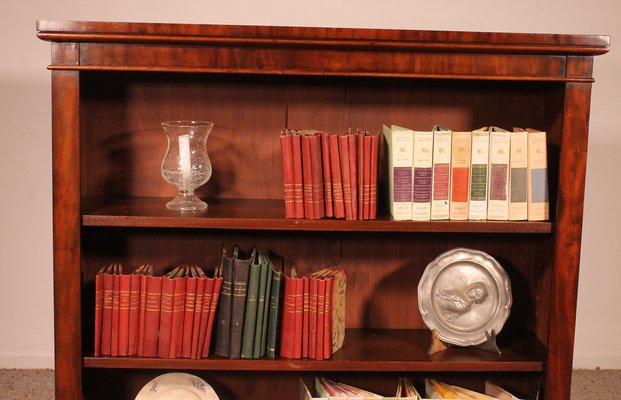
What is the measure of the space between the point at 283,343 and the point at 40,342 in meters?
1.54

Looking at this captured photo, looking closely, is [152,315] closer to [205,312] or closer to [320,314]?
[205,312]

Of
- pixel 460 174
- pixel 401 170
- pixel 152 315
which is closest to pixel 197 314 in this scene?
pixel 152 315

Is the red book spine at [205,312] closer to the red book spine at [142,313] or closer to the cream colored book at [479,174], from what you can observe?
the red book spine at [142,313]

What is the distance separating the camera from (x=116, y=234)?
2291mm

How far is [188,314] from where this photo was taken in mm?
2066

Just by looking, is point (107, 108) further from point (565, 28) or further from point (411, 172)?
point (565, 28)

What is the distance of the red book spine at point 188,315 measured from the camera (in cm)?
206

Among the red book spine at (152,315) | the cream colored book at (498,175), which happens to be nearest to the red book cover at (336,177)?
the cream colored book at (498,175)

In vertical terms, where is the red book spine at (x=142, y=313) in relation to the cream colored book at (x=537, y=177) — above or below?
below

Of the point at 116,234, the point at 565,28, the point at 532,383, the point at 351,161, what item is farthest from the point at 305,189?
the point at 565,28

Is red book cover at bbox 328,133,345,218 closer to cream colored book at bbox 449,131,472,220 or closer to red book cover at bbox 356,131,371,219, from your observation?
red book cover at bbox 356,131,371,219

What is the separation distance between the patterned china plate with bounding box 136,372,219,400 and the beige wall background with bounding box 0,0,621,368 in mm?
1159

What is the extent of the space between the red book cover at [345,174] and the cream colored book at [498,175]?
15.7 inches

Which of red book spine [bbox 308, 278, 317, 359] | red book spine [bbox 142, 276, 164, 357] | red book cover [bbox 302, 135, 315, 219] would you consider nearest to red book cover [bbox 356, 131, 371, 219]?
red book cover [bbox 302, 135, 315, 219]
